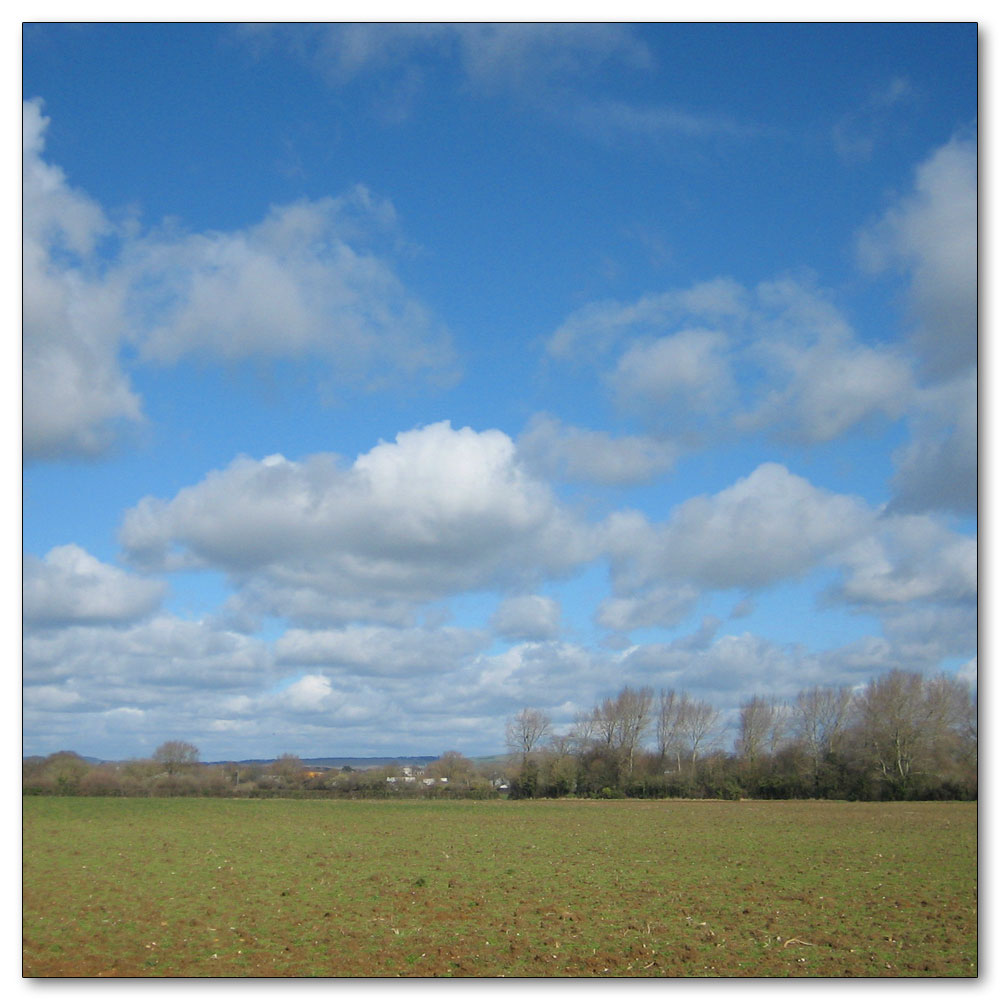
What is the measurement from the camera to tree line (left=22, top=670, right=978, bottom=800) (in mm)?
21750

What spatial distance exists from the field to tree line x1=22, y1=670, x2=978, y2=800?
161cm

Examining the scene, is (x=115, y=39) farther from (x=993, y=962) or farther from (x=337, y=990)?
(x=993, y=962)

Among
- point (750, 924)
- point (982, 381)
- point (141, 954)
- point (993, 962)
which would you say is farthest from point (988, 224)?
point (141, 954)

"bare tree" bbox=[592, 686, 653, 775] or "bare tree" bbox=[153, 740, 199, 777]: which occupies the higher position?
"bare tree" bbox=[153, 740, 199, 777]

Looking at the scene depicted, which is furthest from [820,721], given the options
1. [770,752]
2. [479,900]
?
[479,900]

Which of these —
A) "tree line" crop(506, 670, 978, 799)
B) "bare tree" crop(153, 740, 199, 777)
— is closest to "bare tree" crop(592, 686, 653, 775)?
"tree line" crop(506, 670, 978, 799)

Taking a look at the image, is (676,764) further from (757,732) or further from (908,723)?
(908,723)

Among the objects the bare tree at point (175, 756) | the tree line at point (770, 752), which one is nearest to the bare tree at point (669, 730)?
the tree line at point (770, 752)

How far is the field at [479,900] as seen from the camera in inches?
443

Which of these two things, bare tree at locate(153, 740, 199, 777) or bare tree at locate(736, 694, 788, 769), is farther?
bare tree at locate(736, 694, 788, 769)

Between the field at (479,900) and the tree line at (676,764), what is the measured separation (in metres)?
1.61

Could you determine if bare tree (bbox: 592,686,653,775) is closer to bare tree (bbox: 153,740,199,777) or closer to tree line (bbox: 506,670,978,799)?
tree line (bbox: 506,670,978,799)

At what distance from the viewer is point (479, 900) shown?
1555cm

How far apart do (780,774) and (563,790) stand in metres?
16.8
